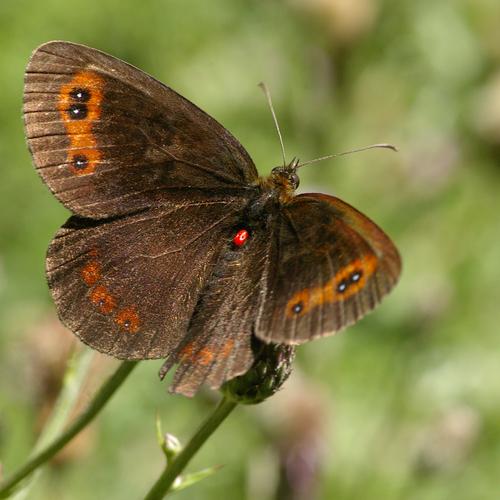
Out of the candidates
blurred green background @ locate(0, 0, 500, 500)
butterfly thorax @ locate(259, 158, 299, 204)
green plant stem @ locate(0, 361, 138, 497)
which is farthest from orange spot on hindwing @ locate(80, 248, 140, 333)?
blurred green background @ locate(0, 0, 500, 500)

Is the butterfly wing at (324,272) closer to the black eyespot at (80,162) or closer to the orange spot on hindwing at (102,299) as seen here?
the orange spot on hindwing at (102,299)

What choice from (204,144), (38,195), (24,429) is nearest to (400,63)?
(38,195)

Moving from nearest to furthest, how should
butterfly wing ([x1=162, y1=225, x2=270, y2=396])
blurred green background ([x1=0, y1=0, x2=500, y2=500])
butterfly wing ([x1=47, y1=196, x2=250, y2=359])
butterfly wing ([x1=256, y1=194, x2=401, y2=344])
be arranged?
butterfly wing ([x1=256, y1=194, x2=401, y2=344]), butterfly wing ([x1=162, y1=225, x2=270, y2=396]), butterfly wing ([x1=47, y1=196, x2=250, y2=359]), blurred green background ([x1=0, y1=0, x2=500, y2=500])

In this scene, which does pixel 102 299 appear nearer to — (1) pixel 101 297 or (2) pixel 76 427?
(1) pixel 101 297

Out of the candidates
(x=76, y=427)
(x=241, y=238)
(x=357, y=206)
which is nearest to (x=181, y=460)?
(x=76, y=427)

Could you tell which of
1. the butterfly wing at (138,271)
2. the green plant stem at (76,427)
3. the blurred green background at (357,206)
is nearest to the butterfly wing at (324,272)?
the butterfly wing at (138,271)

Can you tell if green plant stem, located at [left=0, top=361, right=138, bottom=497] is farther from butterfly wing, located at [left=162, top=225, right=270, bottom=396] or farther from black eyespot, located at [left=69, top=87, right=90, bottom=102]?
black eyespot, located at [left=69, top=87, right=90, bottom=102]
